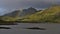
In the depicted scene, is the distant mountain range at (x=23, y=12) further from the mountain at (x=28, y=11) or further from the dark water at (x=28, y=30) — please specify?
the dark water at (x=28, y=30)

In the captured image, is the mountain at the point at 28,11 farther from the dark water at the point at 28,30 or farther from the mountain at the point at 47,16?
the dark water at the point at 28,30

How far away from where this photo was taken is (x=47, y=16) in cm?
314

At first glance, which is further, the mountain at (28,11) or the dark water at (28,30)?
the mountain at (28,11)

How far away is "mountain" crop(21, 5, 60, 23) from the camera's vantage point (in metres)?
3.10

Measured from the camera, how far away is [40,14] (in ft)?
10.3

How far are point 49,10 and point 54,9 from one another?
83mm

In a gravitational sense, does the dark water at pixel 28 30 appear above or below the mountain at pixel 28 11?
below

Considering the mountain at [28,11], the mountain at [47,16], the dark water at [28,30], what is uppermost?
the mountain at [28,11]

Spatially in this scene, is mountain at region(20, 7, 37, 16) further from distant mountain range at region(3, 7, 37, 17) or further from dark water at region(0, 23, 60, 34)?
dark water at region(0, 23, 60, 34)

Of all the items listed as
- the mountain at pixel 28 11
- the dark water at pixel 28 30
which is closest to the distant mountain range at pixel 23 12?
the mountain at pixel 28 11

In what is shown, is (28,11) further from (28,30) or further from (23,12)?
(28,30)

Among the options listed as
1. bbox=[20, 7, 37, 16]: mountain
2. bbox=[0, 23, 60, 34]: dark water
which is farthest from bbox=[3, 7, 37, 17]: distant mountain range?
bbox=[0, 23, 60, 34]: dark water

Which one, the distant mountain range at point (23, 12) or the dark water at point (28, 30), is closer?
the dark water at point (28, 30)

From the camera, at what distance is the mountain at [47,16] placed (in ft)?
10.2
